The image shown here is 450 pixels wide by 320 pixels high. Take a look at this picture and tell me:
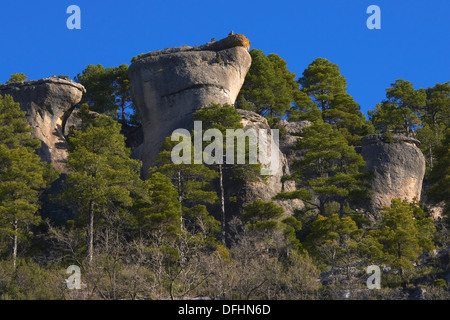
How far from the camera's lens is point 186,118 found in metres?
45.8

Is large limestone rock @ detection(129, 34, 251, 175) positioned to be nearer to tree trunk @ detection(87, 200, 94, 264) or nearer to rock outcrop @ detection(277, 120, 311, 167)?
rock outcrop @ detection(277, 120, 311, 167)

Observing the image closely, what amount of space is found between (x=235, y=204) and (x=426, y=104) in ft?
73.8

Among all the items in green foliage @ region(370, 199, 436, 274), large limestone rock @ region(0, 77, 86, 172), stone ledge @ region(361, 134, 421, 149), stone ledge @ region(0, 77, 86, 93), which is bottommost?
green foliage @ region(370, 199, 436, 274)

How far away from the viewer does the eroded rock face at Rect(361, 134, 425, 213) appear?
43.8 m

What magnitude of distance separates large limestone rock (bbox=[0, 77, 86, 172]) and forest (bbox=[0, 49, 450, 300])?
4076 millimetres

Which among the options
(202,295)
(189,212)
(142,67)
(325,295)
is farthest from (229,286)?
(142,67)

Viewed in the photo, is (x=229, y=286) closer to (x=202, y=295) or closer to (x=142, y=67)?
(x=202, y=295)

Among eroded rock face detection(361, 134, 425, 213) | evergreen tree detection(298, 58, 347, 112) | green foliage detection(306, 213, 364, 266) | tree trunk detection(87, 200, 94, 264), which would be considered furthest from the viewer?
evergreen tree detection(298, 58, 347, 112)

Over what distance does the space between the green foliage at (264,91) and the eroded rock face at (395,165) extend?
7.38 m

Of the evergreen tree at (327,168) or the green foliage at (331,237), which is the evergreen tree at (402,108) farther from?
the green foliage at (331,237)

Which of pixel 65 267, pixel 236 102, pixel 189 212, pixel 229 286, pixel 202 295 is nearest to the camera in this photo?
pixel 229 286

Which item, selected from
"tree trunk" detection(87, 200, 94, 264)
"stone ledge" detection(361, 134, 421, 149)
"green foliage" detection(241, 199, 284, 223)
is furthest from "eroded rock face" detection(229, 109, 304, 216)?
"tree trunk" detection(87, 200, 94, 264)

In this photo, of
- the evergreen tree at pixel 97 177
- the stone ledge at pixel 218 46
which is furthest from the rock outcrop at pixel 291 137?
the evergreen tree at pixel 97 177

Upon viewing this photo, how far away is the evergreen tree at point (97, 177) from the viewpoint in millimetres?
33812
